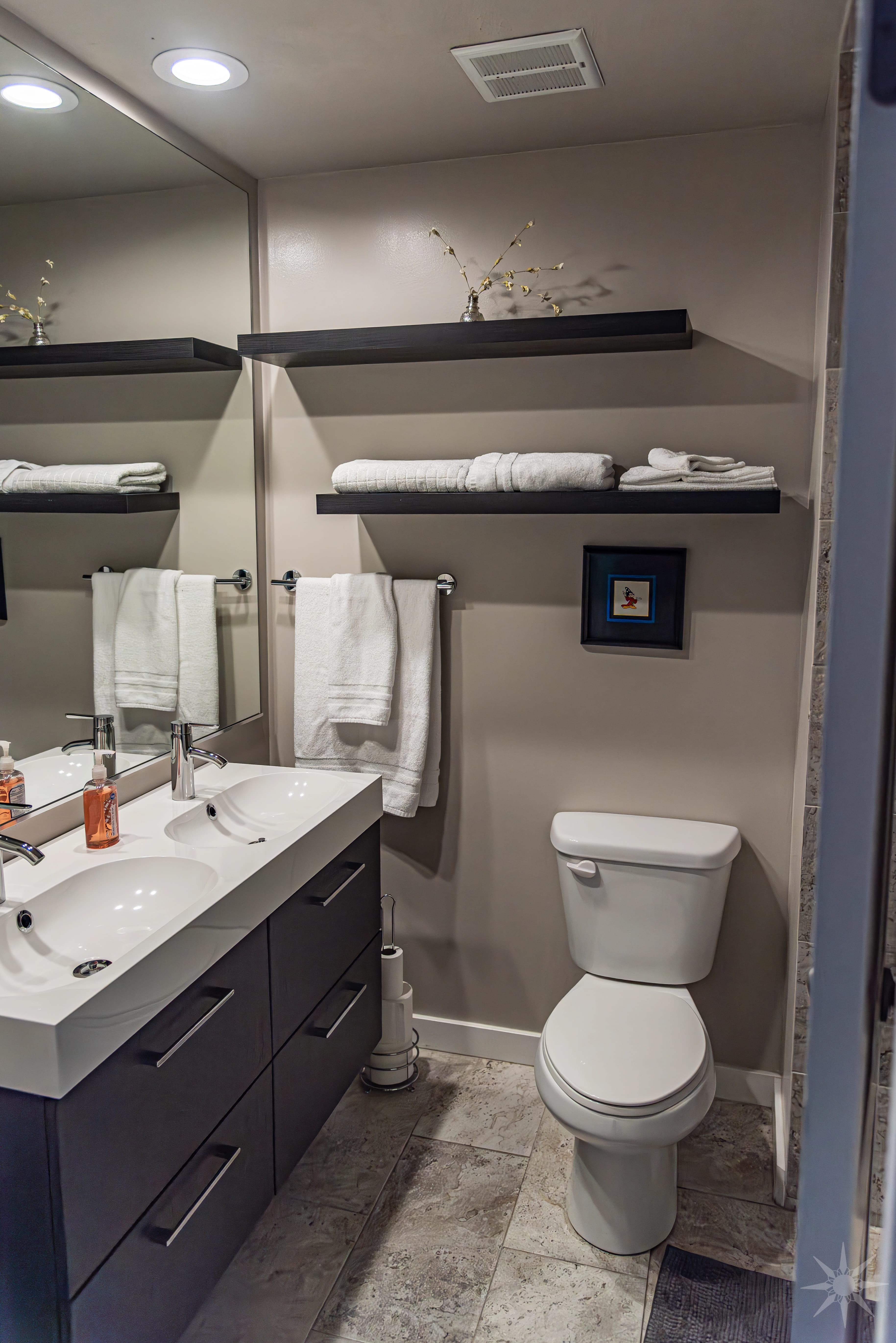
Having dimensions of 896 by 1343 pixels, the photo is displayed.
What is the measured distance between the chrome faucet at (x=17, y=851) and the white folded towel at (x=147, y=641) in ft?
1.93

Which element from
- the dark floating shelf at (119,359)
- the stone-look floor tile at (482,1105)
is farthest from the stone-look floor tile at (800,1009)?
the dark floating shelf at (119,359)

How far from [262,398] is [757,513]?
1341 millimetres

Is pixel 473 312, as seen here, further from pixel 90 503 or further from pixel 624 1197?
pixel 624 1197

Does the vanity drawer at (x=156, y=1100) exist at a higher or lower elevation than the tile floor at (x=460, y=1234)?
higher

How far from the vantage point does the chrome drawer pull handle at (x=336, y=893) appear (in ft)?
6.47

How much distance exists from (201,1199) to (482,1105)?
1.07m

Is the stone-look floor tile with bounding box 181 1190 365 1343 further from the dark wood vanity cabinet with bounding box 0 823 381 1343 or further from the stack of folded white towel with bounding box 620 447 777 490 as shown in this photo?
the stack of folded white towel with bounding box 620 447 777 490

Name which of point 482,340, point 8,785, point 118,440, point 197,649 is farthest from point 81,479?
point 482,340

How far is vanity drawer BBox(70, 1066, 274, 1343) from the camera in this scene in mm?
1341

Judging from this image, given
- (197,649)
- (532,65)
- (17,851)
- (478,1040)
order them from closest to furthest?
(17,851) → (532,65) → (197,649) → (478,1040)

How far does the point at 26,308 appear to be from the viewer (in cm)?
182

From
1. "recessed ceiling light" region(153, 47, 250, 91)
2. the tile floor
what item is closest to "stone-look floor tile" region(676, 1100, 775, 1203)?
the tile floor

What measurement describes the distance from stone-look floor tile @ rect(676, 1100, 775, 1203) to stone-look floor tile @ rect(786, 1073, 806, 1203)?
100 mm

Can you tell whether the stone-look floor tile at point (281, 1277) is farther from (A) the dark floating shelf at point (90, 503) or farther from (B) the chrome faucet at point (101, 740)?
(A) the dark floating shelf at point (90, 503)
